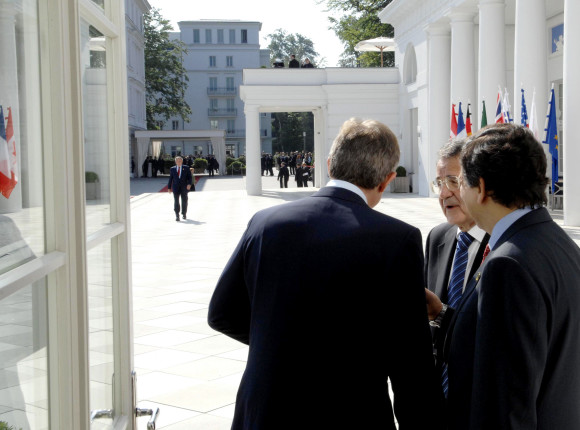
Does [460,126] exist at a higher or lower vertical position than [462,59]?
lower

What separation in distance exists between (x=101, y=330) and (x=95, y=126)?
0.59 m

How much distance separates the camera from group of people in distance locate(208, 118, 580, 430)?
6.75 ft

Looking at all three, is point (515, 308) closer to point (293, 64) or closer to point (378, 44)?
point (293, 64)

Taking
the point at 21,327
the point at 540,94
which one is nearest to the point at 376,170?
the point at 21,327

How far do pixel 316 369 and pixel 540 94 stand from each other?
59.8 ft

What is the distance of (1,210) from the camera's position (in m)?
1.40

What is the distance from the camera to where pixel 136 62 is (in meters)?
62.9

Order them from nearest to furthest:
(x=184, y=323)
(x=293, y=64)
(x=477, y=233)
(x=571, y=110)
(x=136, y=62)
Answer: (x=477, y=233) → (x=184, y=323) → (x=571, y=110) → (x=293, y=64) → (x=136, y=62)

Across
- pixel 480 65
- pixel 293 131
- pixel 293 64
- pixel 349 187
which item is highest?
pixel 293 64

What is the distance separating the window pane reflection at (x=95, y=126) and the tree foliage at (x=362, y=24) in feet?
146

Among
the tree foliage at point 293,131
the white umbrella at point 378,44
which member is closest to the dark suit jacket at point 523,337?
the white umbrella at point 378,44

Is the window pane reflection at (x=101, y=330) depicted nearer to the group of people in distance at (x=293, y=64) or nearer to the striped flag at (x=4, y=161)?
the striped flag at (x=4, y=161)

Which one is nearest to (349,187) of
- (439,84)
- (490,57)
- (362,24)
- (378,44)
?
(490,57)

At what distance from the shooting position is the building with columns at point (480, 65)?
17.0 m
